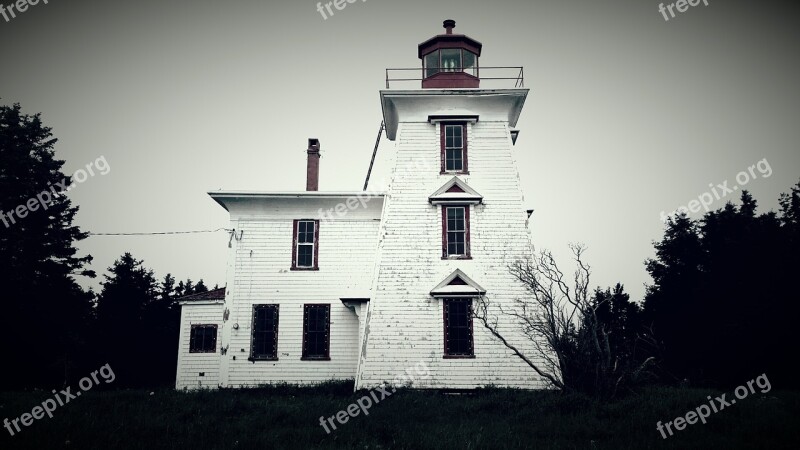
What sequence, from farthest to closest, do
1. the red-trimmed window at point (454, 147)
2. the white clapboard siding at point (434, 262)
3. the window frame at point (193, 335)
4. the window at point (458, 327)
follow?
1. the window frame at point (193, 335)
2. the red-trimmed window at point (454, 147)
3. the window at point (458, 327)
4. the white clapboard siding at point (434, 262)

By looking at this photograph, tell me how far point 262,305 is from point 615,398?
11.9 m

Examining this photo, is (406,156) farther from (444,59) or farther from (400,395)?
(400,395)

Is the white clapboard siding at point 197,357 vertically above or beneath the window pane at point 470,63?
beneath

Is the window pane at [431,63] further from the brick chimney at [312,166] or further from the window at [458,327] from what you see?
the window at [458,327]

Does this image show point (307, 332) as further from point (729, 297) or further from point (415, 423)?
point (729, 297)

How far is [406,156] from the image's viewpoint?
17.2 m

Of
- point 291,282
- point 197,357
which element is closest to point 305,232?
point 291,282

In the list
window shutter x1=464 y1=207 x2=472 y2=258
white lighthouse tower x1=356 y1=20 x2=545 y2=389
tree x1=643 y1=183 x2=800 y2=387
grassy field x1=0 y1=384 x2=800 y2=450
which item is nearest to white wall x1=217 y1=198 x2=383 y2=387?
white lighthouse tower x1=356 y1=20 x2=545 y2=389

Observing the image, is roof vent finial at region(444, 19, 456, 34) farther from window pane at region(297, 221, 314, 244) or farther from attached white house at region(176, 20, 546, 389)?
window pane at region(297, 221, 314, 244)

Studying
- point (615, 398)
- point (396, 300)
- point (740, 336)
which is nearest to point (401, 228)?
point (396, 300)

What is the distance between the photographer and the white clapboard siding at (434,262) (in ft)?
50.0

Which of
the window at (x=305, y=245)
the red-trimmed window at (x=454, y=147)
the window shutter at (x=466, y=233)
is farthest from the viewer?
the window at (x=305, y=245)

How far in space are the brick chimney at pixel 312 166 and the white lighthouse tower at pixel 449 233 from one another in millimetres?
3805

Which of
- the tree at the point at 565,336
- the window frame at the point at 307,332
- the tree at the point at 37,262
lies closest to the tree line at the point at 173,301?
the tree at the point at 37,262
